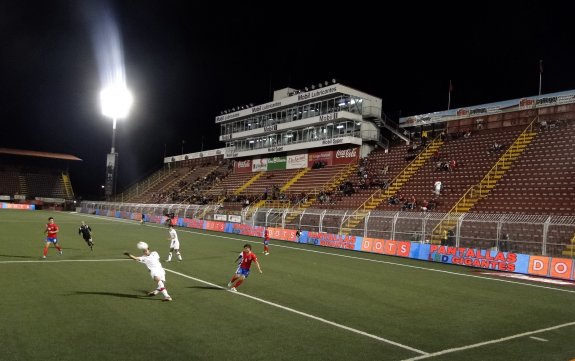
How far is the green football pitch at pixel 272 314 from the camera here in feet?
27.7

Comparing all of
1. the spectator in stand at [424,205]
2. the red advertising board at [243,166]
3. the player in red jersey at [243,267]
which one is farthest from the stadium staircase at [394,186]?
the red advertising board at [243,166]

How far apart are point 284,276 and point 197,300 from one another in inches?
234

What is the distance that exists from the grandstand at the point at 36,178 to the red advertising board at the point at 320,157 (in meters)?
52.4

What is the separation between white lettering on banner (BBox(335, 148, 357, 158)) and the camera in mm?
52000

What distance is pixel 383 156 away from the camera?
161ft

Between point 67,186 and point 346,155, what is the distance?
65.4 metres

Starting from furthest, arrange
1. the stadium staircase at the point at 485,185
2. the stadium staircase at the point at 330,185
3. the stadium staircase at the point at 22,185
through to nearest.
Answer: the stadium staircase at the point at 22,185
the stadium staircase at the point at 330,185
the stadium staircase at the point at 485,185

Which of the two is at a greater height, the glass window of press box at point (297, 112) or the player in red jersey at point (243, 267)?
the glass window of press box at point (297, 112)

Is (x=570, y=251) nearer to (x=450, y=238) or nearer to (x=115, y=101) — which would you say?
(x=450, y=238)

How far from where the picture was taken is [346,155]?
173 feet

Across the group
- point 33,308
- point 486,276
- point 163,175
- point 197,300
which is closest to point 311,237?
point 486,276

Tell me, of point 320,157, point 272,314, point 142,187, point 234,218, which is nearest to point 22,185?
point 142,187

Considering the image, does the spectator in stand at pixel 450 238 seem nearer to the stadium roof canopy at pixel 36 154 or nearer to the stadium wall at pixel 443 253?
the stadium wall at pixel 443 253

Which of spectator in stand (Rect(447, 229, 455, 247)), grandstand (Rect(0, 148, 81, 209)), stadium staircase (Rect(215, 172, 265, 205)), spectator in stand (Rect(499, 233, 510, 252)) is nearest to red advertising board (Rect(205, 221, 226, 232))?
stadium staircase (Rect(215, 172, 265, 205))
